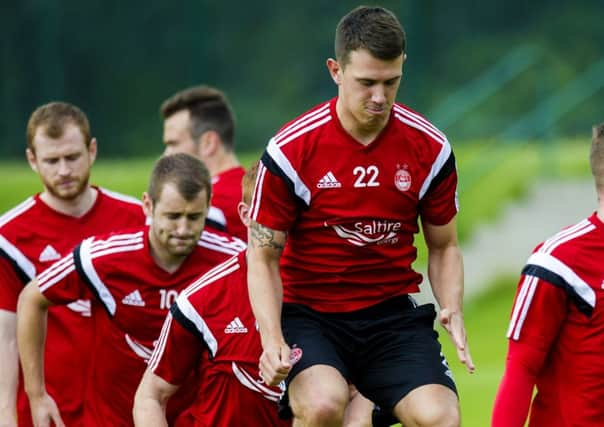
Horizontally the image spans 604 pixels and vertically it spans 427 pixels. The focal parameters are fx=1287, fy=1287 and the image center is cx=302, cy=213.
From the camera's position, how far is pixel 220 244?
6.22 m

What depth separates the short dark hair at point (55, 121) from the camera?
6.67 meters

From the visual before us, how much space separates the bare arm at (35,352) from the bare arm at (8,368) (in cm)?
14

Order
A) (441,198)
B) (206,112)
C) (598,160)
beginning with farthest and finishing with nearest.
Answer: (206,112) → (441,198) → (598,160)

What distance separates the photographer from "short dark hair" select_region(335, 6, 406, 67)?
4.79 meters

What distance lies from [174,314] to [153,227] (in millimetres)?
660

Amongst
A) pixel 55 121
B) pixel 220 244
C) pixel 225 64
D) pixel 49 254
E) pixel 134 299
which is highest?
pixel 225 64

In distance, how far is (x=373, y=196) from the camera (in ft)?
16.3

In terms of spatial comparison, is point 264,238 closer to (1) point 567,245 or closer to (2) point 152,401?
(2) point 152,401

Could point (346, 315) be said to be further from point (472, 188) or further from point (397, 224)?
point (472, 188)

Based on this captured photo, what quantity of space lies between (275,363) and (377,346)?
55cm

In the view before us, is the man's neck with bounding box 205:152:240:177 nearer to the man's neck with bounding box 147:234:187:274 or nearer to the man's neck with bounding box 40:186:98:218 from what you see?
the man's neck with bounding box 40:186:98:218

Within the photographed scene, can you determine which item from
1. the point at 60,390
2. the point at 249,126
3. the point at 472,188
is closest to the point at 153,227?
the point at 60,390

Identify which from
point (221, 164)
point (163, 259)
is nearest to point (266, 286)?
point (163, 259)

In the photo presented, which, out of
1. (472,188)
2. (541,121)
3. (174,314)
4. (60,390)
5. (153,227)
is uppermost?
(541,121)
